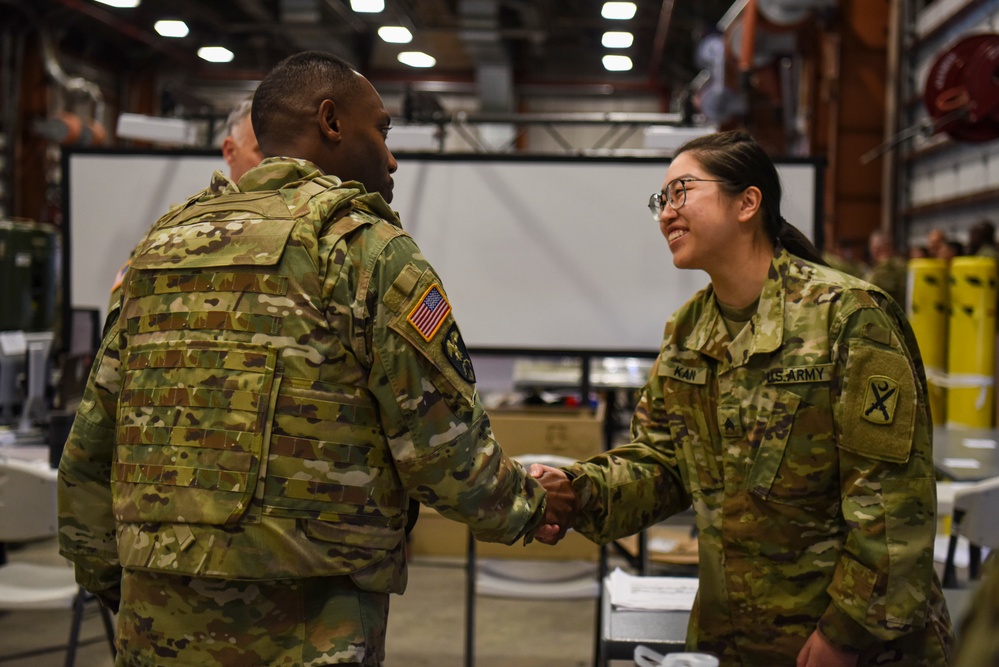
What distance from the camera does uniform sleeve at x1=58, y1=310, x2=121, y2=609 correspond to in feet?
4.94

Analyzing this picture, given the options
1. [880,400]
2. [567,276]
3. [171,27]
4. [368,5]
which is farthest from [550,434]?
[171,27]

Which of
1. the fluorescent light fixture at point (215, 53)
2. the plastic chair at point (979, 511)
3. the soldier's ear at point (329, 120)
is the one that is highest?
the fluorescent light fixture at point (215, 53)

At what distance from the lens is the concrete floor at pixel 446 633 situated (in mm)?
3869

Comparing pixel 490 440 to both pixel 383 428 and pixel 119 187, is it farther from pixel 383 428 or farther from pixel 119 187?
pixel 119 187

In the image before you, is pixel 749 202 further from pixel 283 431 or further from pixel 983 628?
pixel 983 628

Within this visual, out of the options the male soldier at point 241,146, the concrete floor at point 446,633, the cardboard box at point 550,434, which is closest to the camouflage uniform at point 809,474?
the male soldier at point 241,146

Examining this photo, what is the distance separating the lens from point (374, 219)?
141 cm

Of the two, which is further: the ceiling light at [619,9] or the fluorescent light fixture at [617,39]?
the fluorescent light fixture at [617,39]

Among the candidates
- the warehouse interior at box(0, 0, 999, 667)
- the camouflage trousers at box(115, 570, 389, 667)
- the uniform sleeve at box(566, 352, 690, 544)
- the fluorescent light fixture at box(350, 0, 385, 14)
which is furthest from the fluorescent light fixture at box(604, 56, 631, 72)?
the camouflage trousers at box(115, 570, 389, 667)

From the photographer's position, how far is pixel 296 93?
149 centimetres

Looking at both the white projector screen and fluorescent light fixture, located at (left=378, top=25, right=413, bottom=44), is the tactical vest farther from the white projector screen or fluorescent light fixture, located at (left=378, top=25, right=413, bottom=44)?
fluorescent light fixture, located at (left=378, top=25, right=413, bottom=44)

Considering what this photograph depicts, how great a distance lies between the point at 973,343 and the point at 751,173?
4.08 meters

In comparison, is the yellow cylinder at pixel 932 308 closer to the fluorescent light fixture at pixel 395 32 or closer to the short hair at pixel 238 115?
the short hair at pixel 238 115

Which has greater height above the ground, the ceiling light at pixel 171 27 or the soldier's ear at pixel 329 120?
the ceiling light at pixel 171 27
